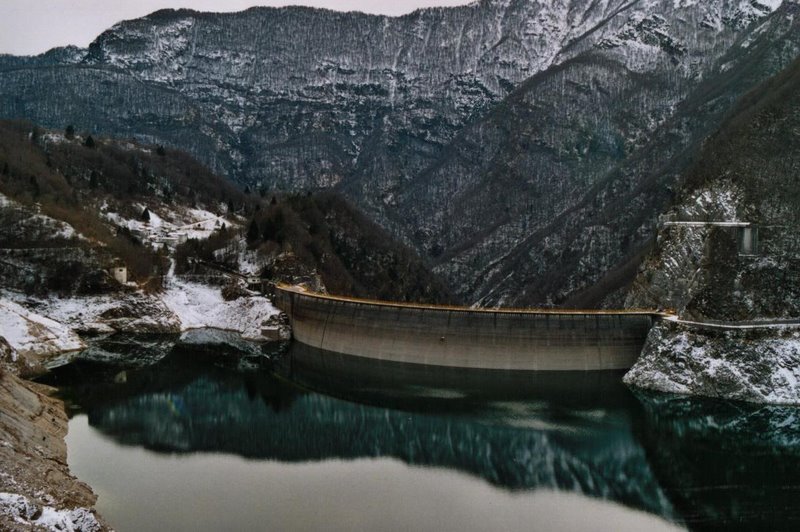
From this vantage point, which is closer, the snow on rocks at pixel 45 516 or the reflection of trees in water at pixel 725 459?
the snow on rocks at pixel 45 516

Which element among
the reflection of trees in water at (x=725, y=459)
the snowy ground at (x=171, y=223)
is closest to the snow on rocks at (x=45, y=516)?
the reflection of trees in water at (x=725, y=459)

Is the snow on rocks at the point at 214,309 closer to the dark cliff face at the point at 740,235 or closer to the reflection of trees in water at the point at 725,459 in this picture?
the dark cliff face at the point at 740,235

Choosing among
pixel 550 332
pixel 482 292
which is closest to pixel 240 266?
pixel 550 332

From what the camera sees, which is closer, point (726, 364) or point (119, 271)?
point (726, 364)

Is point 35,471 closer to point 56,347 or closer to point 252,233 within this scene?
point 56,347

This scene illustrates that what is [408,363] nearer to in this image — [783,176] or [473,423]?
[473,423]

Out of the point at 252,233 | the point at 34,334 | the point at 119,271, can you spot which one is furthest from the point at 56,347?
the point at 252,233

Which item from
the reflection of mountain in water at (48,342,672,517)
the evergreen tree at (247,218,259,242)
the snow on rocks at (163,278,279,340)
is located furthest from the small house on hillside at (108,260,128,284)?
the reflection of mountain in water at (48,342,672,517)
